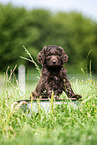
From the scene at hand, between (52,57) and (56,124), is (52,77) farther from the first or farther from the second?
(56,124)

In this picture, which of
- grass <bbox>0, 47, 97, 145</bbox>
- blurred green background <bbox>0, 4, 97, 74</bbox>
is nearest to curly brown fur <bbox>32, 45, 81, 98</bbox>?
grass <bbox>0, 47, 97, 145</bbox>

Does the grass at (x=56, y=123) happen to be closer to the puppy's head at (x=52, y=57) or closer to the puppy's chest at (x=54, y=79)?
the puppy's chest at (x=54, y=79)

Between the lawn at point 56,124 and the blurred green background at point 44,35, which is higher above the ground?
the blurred green background at point 44,35

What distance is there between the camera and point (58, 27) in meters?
27.2

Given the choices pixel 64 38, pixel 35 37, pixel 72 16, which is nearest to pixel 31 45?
pixel 35 37

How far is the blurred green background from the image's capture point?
21.7m

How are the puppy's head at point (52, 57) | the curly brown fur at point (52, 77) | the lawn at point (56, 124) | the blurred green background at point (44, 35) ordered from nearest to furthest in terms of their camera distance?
the lawn at point (56, 124)
the puppy's head at point (52, 57)
the curly brown fur at point (52, 77)
the blurred green background at point (44, 35)

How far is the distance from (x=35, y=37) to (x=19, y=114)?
20985mm

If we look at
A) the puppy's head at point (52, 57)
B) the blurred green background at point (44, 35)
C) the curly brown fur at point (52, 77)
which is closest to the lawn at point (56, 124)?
the curly brown fur at point (52, 77)

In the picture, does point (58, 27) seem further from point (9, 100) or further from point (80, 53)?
point (9, 100)

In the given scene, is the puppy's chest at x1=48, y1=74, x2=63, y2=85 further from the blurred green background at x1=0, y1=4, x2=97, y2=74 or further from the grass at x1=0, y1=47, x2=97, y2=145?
the blurred green background at x1=0, y1=4, x2=97, y2=74

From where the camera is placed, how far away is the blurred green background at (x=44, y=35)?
2166 centimetres

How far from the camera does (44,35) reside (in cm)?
2650

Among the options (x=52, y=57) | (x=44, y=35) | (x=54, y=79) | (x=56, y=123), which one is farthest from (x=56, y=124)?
(x=44, y=35)
